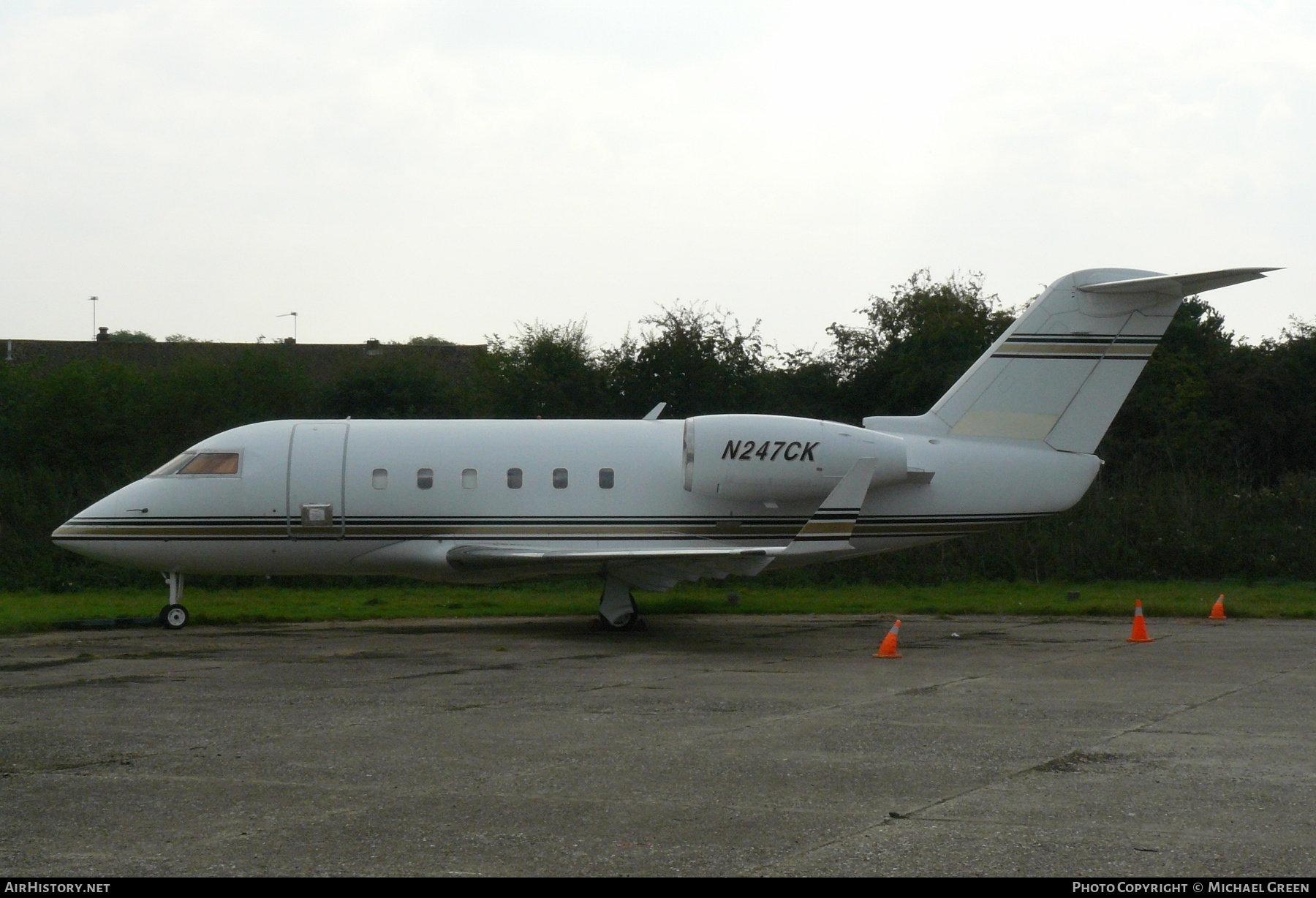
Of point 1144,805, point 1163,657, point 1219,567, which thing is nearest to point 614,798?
point 1144,805

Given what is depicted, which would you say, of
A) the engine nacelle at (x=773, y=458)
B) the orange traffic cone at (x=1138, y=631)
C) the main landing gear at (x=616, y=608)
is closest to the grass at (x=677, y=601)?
the main landing gear at (x=616, y=608)

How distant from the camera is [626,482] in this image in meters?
18.1

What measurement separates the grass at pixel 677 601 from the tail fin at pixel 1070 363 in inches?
159

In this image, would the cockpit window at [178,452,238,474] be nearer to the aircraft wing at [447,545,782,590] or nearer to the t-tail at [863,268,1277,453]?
the aircraft wing at [447,545,782,590]

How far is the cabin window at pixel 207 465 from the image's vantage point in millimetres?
18047

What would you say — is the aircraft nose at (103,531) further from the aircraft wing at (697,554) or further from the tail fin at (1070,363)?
the tail fin at (1070,363)

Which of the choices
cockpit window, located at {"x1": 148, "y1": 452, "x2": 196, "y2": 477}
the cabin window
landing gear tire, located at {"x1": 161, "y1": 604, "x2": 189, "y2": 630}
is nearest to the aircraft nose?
cockpit window, located at {"x1": 148, "y1": 452, "x2": 196, "y2": 477}

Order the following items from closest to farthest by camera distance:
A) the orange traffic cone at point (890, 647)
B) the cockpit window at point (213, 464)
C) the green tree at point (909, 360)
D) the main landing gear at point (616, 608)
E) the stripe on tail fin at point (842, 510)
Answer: the orange traffic cone at point (890, 647), the stripe on tail fin at point (842, 510), the main landing gear at point (616, 608), the cockpit window at point (213, 464), the green tree at point (909, 360)

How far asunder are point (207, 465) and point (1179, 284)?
45.9 ft

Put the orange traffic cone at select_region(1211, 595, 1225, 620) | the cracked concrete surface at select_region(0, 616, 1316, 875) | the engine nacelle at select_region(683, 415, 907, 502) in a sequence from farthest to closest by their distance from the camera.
A: 1. the orange traffic cone at select_region(1211, 595, 1225, 620)
2. the engine nacelle at select_region(683, 415, 907, 502)
3. the cracked concrete surface at select_region(0, 616, 1316, 875)

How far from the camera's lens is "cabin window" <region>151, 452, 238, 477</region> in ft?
59.2

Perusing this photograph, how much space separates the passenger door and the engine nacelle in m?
5.03

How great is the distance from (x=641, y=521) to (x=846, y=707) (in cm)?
763

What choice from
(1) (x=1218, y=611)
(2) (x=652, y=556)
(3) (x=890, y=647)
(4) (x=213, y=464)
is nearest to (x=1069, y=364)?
(1) (x=1218, y=611)
